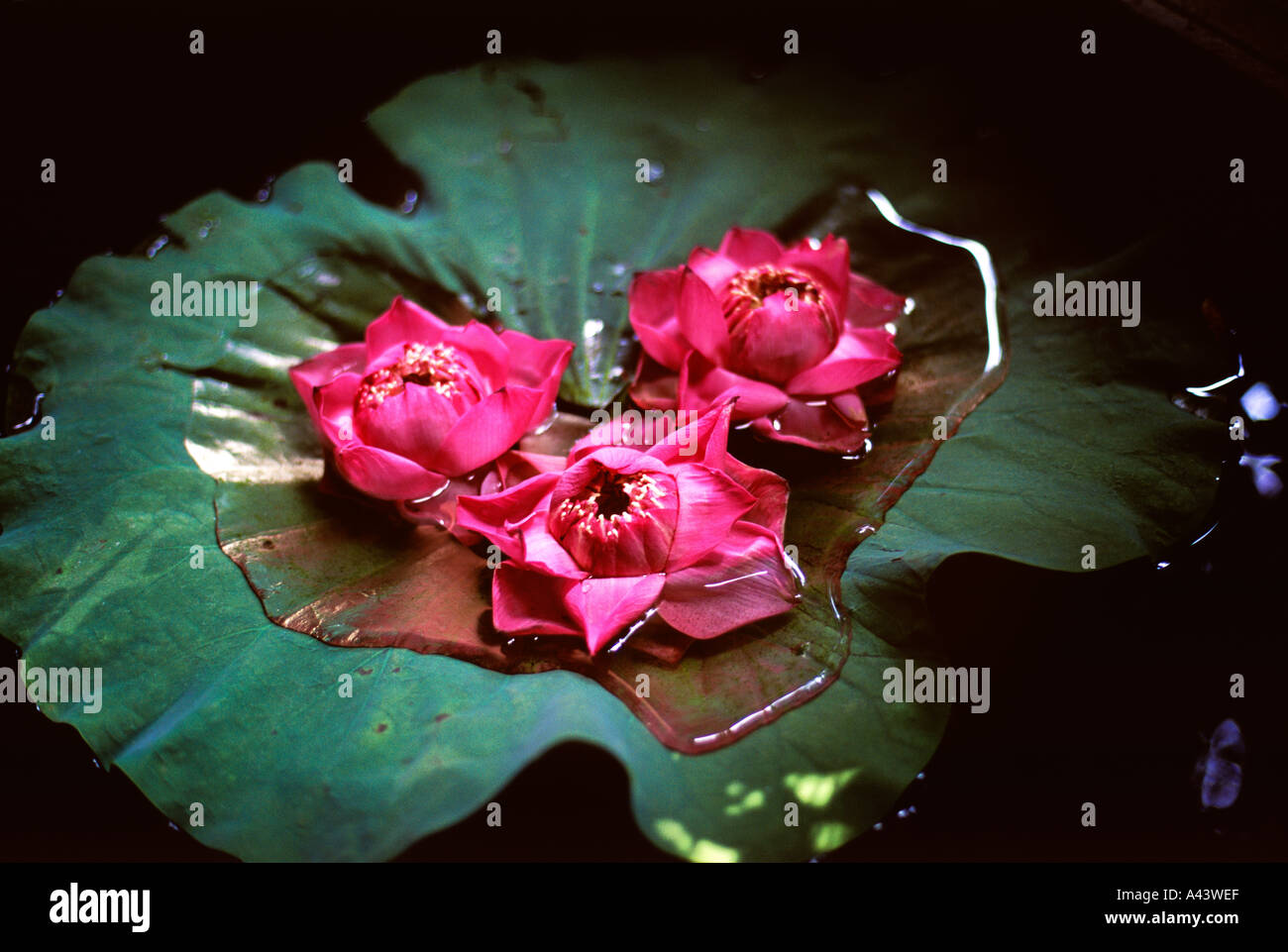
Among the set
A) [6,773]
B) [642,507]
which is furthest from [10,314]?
[642,507]

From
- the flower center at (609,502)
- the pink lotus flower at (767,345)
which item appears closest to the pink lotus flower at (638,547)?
the flower center at (609,502)

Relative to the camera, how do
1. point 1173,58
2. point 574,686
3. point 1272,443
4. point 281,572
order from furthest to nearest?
point 1173,58
point 1272,443
point 281,572
point 574,686

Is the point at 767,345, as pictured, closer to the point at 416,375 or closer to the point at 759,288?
the point at 759,288

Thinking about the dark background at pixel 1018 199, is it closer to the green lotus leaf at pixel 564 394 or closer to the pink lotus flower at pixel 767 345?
the green lotus leaf at pixel 564 394

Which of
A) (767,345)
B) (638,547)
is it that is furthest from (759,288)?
(638,547)

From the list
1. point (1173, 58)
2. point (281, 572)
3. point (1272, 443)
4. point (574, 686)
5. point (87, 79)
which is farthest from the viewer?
point (87, 79)

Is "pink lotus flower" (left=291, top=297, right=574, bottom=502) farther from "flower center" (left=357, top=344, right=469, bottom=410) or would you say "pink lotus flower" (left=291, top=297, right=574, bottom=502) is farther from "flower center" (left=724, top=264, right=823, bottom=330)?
"flower center" (left=724, top=264, right=823, bottom=330)

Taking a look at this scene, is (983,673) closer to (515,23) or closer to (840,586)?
(840,586)
